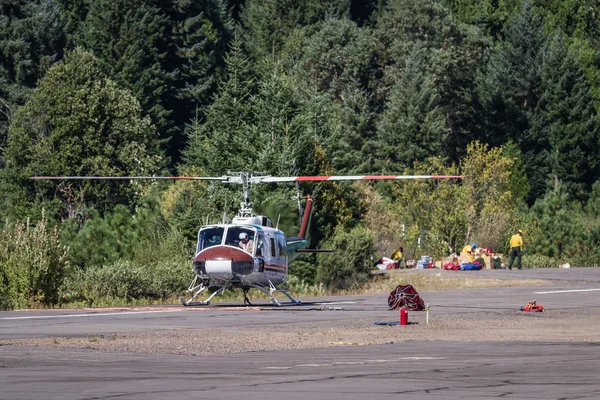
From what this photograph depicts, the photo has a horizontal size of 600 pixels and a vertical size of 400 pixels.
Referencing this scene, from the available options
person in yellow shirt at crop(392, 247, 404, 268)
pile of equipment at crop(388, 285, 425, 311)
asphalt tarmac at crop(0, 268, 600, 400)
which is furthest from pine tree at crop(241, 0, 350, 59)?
asphalt tarmac at crop(0, 268, 600, 400)

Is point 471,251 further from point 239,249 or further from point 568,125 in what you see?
point 568,125

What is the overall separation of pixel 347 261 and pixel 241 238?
1925 centimetres

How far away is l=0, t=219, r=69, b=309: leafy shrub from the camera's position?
99.5ft

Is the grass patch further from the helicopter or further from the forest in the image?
the helicopter

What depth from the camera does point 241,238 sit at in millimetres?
28719

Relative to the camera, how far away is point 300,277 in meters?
46.6

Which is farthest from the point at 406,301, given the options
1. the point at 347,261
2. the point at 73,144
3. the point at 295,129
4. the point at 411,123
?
the point at 411,123

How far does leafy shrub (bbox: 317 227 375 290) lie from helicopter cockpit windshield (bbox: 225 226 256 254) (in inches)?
715

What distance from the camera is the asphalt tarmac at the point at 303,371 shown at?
1150 cm

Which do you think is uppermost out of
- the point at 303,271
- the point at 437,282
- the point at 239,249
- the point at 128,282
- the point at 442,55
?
the point at 442,55

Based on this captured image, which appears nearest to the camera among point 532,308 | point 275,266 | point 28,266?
point 532,308

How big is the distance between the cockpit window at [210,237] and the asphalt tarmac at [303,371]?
5.75 metres

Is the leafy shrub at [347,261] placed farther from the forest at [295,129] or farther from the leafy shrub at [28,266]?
the leafy shrub at [28,266]

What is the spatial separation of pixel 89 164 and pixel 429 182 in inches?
767
